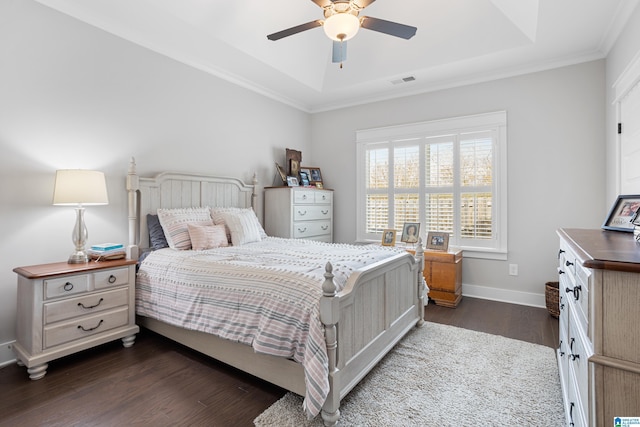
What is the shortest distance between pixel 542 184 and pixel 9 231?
198 inches

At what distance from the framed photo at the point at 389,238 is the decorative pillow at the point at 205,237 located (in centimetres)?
220

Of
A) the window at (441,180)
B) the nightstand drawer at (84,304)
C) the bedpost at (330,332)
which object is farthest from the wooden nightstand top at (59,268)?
the window at (441,180)

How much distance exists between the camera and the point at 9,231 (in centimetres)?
240

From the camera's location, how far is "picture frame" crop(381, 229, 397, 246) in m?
4.38

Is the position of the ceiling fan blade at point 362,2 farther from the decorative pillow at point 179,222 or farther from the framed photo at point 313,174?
the framed photo at point 313,174

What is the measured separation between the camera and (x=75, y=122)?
8.93 feet

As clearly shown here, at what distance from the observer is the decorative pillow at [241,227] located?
3.30 m

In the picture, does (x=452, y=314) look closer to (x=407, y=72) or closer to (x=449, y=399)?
(x=449, y=399)

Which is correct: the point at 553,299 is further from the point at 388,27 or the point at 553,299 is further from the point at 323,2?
the point at 323,2

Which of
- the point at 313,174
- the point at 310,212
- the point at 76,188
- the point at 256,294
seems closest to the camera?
the point at 256,294

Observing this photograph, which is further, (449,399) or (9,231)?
(9,231)

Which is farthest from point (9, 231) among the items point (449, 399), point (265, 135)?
point (449, 399)

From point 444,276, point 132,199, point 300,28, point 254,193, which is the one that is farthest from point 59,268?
point 444,276

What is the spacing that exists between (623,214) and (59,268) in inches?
146
